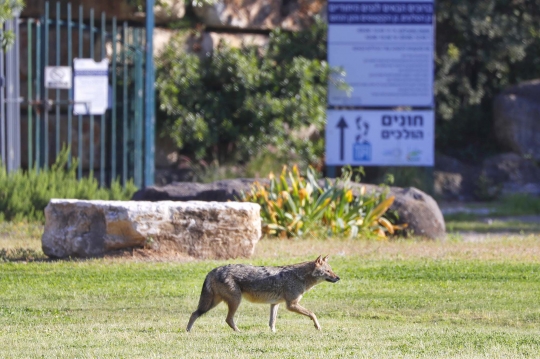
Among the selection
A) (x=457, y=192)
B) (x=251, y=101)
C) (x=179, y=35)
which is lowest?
(x=457, y=192)

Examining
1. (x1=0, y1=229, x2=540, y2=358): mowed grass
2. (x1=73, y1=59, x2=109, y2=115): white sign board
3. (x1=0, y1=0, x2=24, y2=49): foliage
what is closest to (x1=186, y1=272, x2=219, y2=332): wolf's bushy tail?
(x1=0, y1=229, x2=540, y2=358): mowed grass

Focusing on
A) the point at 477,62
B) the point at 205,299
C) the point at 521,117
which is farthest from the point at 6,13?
the point at 477,62

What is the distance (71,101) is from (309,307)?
25.0ft

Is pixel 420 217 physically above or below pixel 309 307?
above

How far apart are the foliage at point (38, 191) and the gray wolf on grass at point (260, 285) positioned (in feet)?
24.1

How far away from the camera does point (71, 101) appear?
14.3 meters

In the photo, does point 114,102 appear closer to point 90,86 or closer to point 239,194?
point 90,86

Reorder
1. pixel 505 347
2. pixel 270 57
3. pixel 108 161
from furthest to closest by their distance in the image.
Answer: pixel 270 57, pixel 108 161, pixel 505 347

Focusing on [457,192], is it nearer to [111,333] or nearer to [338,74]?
[338,74]

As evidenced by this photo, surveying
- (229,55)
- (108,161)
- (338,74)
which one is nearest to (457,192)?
(338,74)

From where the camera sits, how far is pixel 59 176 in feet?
45.9

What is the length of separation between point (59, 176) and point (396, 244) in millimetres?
5297

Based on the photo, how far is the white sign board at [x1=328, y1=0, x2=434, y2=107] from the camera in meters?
16.6

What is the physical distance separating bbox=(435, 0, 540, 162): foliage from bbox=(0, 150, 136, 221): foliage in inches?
346
